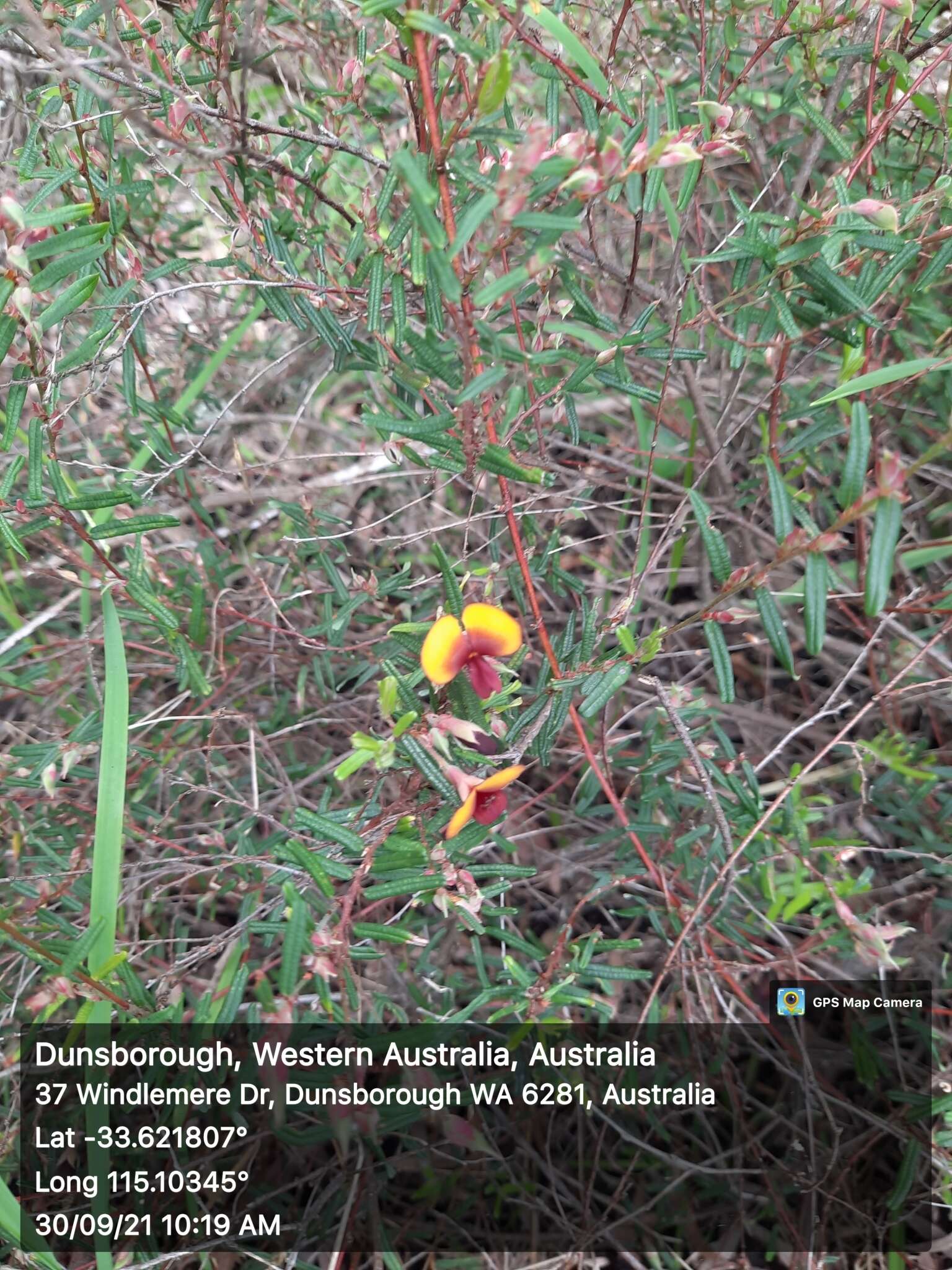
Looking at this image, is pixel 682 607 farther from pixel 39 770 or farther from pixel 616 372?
pixel 39 770

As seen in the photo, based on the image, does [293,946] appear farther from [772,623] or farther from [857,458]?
[857,458]

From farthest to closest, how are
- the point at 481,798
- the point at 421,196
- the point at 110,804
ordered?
the point at 110,804 → the point at 481,798 → the point at 421,196

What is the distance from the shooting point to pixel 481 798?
3.78ft

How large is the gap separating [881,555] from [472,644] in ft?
1.64

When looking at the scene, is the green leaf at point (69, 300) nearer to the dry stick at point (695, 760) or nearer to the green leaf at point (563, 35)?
the green leaf at point (563, 35)

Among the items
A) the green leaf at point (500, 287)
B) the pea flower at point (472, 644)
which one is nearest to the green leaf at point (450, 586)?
the pea flower at point (472, 644)

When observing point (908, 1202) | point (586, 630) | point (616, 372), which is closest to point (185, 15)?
point (616, 372)

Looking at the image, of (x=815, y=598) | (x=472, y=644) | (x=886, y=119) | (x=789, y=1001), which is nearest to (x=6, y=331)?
(x=472, y=644)

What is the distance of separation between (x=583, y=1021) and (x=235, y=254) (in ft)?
5.07

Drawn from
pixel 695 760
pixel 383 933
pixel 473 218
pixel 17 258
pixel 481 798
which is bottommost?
pixel 383 933

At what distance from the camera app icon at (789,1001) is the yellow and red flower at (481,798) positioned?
915 millimetres

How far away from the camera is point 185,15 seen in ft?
4.73

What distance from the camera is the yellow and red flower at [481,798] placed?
105cm

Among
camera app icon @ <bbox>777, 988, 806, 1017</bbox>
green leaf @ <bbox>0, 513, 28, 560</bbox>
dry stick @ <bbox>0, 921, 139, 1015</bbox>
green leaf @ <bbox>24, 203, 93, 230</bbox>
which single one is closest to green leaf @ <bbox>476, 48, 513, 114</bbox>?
green leaf @ <bbox>24, 203, 93, 230</bbox>
